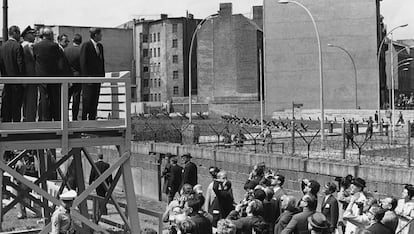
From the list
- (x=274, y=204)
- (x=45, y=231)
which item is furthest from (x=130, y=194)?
(x=274, y=204)

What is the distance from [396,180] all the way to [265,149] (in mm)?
10595

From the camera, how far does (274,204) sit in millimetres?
9844

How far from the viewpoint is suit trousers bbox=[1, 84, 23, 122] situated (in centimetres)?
1066

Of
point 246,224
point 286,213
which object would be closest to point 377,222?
point 286,213

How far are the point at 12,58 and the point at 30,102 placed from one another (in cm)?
89

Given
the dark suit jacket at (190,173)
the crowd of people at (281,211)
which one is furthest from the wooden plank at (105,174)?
the dark suit jacket at (190,173)

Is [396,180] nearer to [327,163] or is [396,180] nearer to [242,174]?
[327,163]

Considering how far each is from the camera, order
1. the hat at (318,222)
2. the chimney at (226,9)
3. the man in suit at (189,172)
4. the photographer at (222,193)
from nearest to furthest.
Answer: the hat at (318,222), the photographer at (222,193), the man in suit at (189,172), the chimney at (226,9)

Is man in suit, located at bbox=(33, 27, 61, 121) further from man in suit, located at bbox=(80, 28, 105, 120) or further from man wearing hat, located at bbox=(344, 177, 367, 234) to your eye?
man wearing hat, located at bbox=(344, 177, 367, 234)

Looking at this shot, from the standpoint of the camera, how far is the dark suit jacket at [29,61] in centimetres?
1042

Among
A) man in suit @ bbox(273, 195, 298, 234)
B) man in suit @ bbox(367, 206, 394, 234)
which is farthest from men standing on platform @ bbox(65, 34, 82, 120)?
man in suit @ bbox(367, 206, 394, 234)

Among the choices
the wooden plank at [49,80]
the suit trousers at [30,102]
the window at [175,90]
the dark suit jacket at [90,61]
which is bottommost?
the suit trousers at [30,102]

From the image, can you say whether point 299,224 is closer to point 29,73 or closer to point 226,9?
point 29,73

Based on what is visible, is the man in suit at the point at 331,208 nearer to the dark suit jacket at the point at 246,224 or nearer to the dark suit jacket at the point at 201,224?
the dark suit jacket at the point at 246,224
